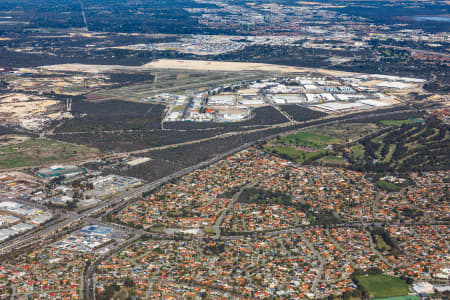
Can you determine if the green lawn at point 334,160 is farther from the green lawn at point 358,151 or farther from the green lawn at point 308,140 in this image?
the green lawn at point 308,140

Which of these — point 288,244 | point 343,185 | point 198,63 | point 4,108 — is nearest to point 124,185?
point 288,244

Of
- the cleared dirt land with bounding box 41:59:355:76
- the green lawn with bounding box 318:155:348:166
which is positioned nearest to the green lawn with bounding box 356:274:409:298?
the green lawn with bounding box 318:155:348:166

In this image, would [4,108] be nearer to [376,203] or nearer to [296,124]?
[296,124]

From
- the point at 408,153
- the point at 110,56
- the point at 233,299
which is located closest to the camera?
the point at 233,299

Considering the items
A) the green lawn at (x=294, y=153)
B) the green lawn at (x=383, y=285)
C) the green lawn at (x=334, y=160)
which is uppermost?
the green lawn at (x=294, y=153)

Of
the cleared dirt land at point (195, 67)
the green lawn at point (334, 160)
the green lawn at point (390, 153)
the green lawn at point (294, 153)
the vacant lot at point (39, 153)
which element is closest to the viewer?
the green lawn at point (334, 160)

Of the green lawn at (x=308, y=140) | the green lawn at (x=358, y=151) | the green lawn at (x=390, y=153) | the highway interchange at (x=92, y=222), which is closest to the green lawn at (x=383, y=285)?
the highway interchange at (x=92, y=222)
